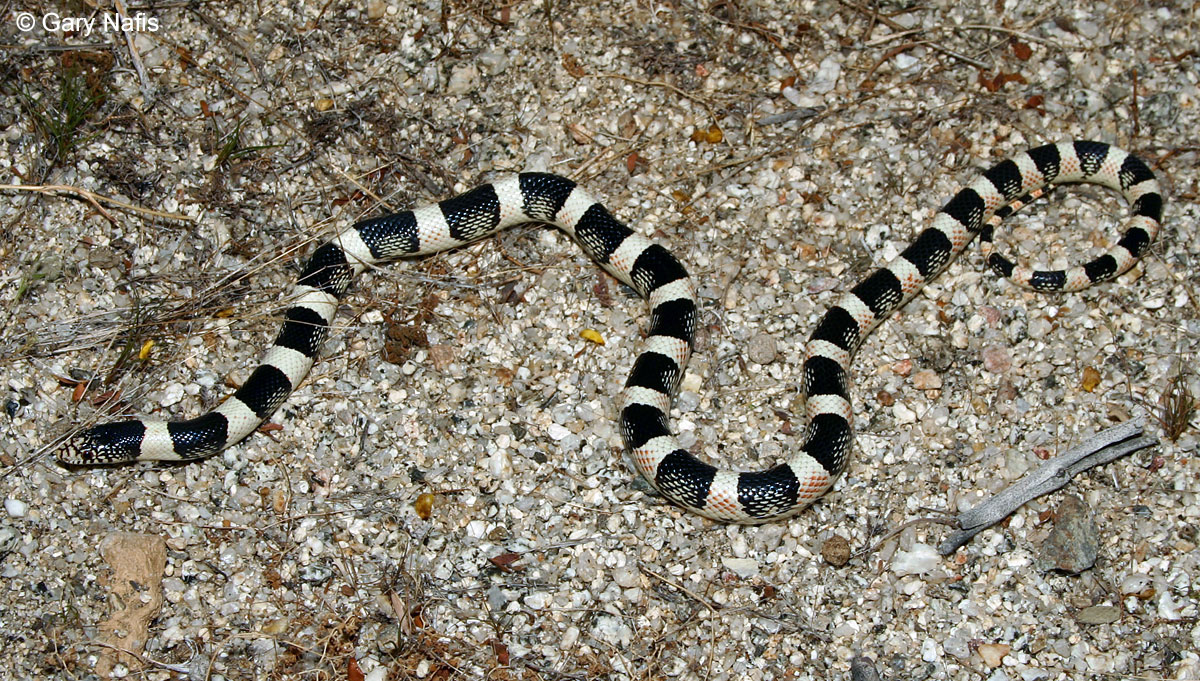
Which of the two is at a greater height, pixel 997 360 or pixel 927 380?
pixel 997 360

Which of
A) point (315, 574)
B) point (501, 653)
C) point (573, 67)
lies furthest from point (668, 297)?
point (315, 574)

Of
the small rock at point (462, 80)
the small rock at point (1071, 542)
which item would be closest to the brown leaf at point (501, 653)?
the small rock at point (1071, 542)

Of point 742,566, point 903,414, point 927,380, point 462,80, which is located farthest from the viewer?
point 462,80

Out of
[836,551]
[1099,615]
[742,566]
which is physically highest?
[1099,615]

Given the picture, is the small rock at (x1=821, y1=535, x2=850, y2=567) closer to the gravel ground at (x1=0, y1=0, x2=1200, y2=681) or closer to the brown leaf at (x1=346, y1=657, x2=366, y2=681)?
the gravel ground at (x1=0, y1=0, x2=1200, y2=681)

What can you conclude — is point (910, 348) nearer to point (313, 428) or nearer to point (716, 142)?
point (716, 142)

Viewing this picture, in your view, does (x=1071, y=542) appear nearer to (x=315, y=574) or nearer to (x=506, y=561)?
(x=506, y=561)

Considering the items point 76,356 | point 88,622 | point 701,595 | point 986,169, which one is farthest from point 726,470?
point 76,356
